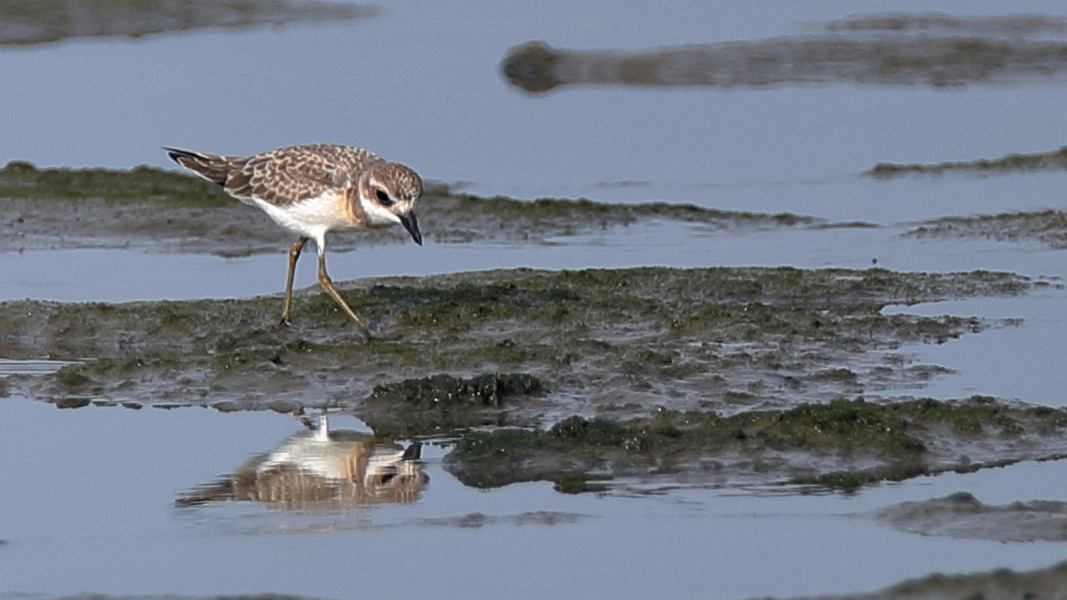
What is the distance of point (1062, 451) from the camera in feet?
30.4

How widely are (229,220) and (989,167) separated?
6.86 metres

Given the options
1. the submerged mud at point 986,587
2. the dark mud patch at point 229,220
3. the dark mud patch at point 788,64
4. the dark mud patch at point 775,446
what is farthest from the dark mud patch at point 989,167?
the submerged mud at point 986,587

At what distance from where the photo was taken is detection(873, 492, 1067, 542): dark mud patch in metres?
7.72

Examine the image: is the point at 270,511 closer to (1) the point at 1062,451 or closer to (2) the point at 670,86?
(1) the point at 1062,451

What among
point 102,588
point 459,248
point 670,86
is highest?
point 670,86

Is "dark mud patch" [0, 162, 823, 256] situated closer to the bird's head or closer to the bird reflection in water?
the bird's head

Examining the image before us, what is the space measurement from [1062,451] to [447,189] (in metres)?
8.80

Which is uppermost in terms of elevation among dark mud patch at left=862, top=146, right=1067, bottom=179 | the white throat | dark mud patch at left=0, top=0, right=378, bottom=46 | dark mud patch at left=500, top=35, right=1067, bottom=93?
dark mud patch at left=0, top=0, right=378, bottom=46

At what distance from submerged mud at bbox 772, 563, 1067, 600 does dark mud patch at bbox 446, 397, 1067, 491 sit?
6.31 feet

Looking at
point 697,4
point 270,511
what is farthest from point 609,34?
point 270,511

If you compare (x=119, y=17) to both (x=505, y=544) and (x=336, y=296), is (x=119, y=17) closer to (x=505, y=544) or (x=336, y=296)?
(x=336, y=296)

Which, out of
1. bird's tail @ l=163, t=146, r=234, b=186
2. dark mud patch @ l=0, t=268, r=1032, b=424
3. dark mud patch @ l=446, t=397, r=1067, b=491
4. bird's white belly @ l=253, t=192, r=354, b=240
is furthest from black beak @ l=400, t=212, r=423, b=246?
dark mud patch @ l=446, t=397, r=1067, b=491

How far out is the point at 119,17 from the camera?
87.9 feet

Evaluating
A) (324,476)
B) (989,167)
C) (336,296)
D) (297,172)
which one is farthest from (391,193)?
(989,167)
